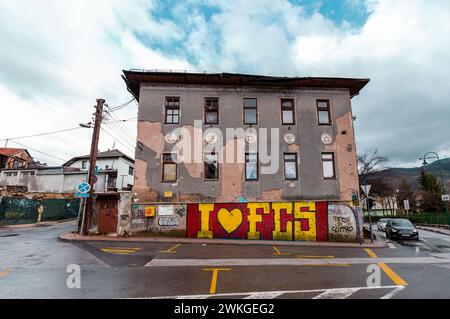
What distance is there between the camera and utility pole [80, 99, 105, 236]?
15.8m

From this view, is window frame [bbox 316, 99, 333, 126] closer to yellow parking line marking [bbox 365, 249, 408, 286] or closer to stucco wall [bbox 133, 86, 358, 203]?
stucco wall [bbox 133, 86, 358, 203]

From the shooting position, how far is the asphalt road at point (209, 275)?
5.65 metres

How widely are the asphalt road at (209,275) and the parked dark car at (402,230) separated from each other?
10.8 meters

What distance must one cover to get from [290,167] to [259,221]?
4118mm

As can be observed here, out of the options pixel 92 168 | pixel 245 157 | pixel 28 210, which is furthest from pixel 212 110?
pixel 28 210

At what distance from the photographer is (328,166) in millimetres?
17219

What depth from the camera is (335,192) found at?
16.6 m

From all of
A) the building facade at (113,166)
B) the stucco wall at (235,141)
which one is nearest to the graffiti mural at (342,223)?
the stucco wall at (235,141)

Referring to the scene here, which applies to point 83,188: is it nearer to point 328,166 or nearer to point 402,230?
point 328,166

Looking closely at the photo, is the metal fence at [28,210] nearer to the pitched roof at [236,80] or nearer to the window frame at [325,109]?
the pitched roof at [236,80]

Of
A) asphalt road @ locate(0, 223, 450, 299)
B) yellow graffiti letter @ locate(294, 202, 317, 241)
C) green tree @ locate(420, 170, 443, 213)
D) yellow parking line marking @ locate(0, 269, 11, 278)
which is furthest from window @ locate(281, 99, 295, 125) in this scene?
green tree @ locate(420, 170, 443, 213)
